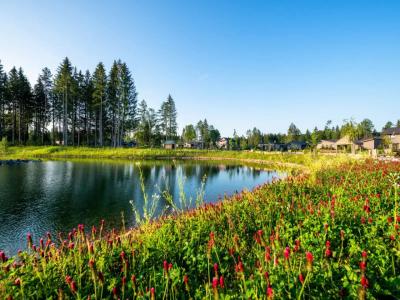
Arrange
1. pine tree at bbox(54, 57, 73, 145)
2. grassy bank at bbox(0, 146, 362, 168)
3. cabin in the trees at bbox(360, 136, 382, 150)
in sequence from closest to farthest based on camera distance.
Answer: grassy bank at bbox(0, 146, 362, 168)
pine tree at bbox(54, 57, 73, 145)
cabin in the trees at bbox(360, 136, 382, 150)

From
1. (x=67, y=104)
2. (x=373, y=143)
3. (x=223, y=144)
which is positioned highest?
(x=67, y=104)

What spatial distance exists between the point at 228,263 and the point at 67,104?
5508 cm

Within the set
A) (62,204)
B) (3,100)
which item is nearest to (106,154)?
(3,100)

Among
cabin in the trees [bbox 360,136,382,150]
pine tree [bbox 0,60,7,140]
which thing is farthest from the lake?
cabin in the trees [bbox 360,136,382,150]

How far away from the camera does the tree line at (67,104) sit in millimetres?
46656

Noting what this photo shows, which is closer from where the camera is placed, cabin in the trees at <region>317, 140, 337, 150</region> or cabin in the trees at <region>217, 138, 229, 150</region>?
cabin in the trees at <region>317, 140, 337, 150</region>

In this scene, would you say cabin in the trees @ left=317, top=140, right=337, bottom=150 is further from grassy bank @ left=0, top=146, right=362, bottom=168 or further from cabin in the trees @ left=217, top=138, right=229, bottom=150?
cabin in the trees @ left=217, top=138, right=229, bottom=150

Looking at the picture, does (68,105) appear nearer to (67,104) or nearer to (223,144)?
(67,104)

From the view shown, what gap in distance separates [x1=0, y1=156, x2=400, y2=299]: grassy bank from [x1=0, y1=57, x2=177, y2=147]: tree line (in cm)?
4809

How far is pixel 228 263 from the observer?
3150 millimetres

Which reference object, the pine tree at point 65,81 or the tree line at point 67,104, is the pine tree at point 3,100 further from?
the pine tree at point 65,81

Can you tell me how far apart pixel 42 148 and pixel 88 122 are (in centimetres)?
1582

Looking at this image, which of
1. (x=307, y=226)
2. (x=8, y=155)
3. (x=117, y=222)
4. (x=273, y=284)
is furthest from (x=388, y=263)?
(x=8, y=155)

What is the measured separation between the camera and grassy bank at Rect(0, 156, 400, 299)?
2102 mm
